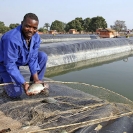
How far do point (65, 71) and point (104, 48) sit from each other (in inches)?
203

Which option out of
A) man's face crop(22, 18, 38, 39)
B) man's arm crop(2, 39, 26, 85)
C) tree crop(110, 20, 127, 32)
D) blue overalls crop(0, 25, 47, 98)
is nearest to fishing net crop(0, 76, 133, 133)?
blue overalls crop(0, 25, 47, 98)

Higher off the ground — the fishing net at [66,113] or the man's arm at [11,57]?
the man's arm at [11,57]

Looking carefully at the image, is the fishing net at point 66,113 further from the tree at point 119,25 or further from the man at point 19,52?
the tree at point 119,25

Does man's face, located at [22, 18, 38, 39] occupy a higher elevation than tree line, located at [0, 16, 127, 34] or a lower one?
lower

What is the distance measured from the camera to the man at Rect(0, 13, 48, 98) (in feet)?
8.86

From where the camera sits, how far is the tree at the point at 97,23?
35.1 metres

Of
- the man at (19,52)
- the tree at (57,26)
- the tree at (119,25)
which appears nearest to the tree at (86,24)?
the tree at (57,26)

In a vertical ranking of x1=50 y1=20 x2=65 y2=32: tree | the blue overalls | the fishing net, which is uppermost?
x1=50 y1=20 x2=65 y2=32: tree

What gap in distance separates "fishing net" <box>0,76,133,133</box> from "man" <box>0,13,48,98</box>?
0.84 ft

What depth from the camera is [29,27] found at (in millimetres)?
2701

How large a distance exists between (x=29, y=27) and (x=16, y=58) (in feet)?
1.45

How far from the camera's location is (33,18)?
2672 millimetres

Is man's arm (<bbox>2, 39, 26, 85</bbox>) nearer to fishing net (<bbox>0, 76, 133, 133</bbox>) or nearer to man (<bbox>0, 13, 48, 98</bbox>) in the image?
man (<bbox>0, 13, 48, 98</bbox>)

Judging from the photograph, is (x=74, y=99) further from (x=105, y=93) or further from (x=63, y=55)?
(x=63, y=55)
